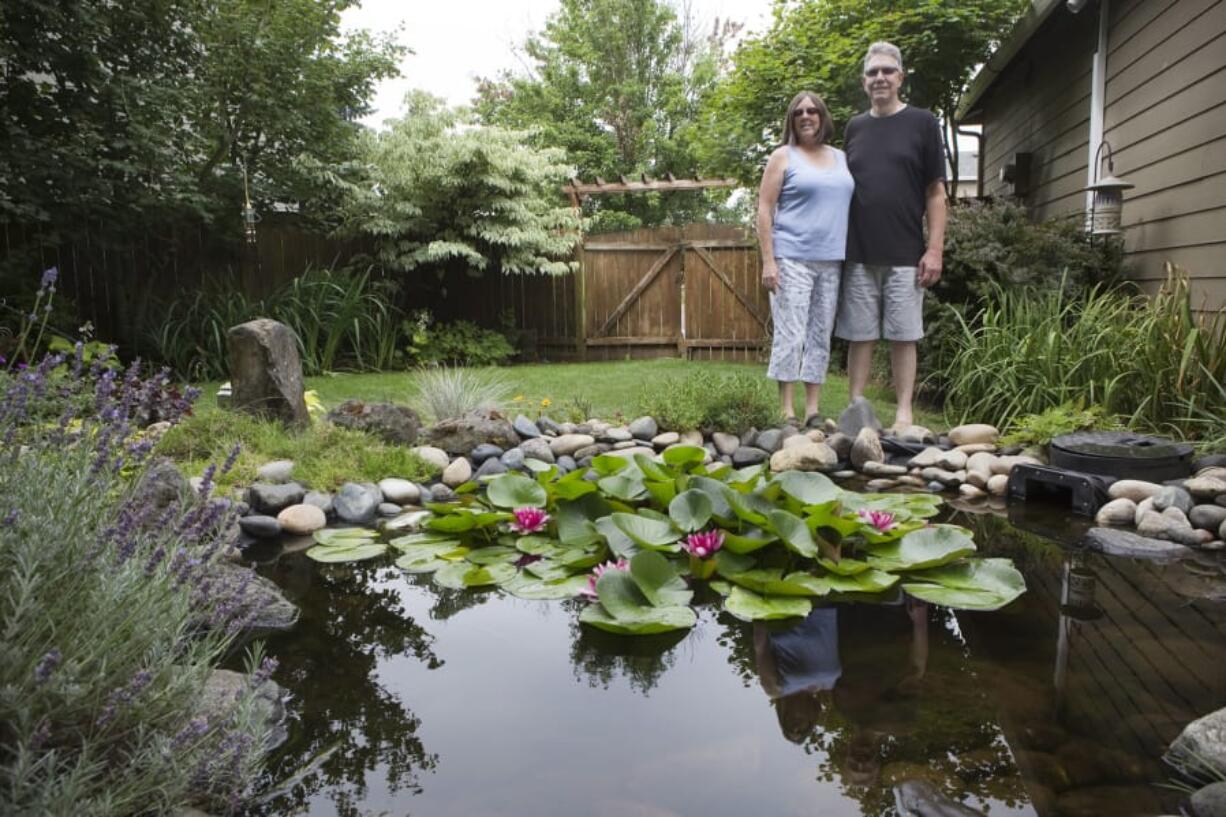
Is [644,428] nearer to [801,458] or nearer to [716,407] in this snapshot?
[716,407]

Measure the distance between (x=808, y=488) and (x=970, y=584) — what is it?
23.8 inches

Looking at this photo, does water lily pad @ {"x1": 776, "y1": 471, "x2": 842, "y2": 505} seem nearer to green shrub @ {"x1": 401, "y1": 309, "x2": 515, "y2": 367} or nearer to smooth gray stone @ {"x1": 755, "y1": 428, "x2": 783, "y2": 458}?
smooth gray stone @ {"x1": 755, "y1": 428, "x2": 783, "y2": 458}

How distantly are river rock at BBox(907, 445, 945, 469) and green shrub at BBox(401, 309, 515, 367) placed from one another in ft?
18.2

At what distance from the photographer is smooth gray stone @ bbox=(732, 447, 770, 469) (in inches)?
165

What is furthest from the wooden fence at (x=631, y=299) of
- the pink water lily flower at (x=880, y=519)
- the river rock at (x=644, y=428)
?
the pink water lily flower at (x=880, y=519)

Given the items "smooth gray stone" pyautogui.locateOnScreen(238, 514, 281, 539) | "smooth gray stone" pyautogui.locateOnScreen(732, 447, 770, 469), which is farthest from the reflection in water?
"smooth gray stone" pyautogui.locateOnScreen(732, 447, 770, 469)

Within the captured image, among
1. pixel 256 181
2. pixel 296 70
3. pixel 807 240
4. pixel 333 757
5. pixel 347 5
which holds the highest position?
pixel 347 5

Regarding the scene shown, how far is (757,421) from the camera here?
4.55 meters

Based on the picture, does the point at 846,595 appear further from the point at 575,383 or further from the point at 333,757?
the point at 575,383

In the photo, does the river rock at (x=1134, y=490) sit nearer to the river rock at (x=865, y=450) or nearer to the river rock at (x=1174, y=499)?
the river rock at (x=1174, y=499)

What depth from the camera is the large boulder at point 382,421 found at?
14.5 ft

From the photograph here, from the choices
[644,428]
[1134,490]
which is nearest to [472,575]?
[644,428]

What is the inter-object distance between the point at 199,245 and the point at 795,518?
776 centimetres

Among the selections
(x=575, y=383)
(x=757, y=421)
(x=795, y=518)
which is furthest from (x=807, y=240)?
(x=575, y=383)
